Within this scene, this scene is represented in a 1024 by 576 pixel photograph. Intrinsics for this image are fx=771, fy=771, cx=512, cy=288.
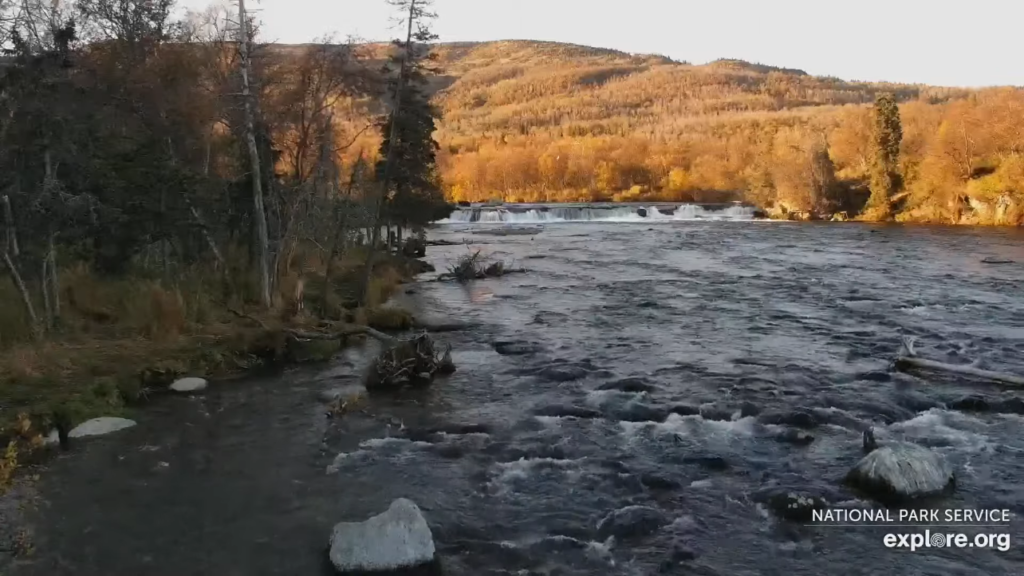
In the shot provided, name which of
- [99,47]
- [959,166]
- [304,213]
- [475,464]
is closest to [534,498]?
[475,464]

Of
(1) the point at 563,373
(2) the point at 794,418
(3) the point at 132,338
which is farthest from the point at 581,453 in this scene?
(3) the point at 132,338

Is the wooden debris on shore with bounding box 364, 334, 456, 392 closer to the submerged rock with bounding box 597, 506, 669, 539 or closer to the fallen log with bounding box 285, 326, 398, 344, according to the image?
the fallen log with bounding box 285, 326, 398, 344

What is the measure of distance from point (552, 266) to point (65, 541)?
32.0m

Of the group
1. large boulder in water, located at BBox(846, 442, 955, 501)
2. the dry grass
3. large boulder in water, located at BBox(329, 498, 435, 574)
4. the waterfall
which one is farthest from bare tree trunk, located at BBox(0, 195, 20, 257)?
the waterfall

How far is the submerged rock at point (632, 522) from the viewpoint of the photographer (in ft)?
32.6

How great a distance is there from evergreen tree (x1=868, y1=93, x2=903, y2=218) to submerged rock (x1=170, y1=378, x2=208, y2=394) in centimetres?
7128

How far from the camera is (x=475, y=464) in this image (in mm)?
12500

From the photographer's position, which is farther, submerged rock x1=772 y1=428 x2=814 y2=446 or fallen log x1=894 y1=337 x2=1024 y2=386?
fallen log x1=894 y1=337 x2=1024 y2=386

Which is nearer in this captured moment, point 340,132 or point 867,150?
point 340,132

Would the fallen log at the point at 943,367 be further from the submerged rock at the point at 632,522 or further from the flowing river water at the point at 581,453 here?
the submerged rock at the point at 632,522

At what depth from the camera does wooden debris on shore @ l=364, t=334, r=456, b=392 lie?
16703 millimetres

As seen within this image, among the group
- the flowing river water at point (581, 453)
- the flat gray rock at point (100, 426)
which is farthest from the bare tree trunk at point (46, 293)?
the flat gray rock at point (100, 426)

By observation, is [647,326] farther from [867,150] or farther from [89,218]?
[867,150]

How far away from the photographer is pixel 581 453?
503 inches
